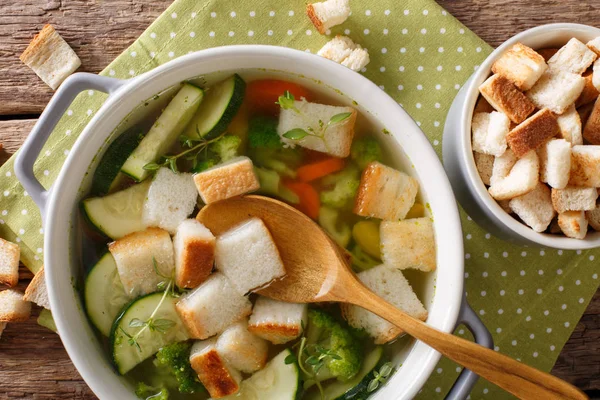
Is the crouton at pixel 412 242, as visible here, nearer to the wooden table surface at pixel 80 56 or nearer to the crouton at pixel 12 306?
the wooden table surface at pixel 80 56

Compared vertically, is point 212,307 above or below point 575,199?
below

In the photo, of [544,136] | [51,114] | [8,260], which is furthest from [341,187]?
[8,260]

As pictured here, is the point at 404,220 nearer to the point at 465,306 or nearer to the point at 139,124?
the point at 465,306

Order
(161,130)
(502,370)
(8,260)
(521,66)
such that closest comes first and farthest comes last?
(502,370), (521,66), (161,130), (8,260)

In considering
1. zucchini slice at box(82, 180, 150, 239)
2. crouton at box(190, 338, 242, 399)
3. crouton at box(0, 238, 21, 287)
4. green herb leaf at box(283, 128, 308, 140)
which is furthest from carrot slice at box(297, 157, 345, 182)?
crouton at box(0, 238, 21, 287)

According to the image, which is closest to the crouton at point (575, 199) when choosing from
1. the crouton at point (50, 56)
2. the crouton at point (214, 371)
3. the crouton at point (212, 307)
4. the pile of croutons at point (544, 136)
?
the pile of croutons at point (544, 136)

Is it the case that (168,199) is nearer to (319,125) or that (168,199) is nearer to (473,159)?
(319,125)

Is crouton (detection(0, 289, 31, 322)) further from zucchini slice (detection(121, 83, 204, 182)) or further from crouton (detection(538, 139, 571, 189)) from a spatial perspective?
crouton (detection(538, 139, 571, 189))
